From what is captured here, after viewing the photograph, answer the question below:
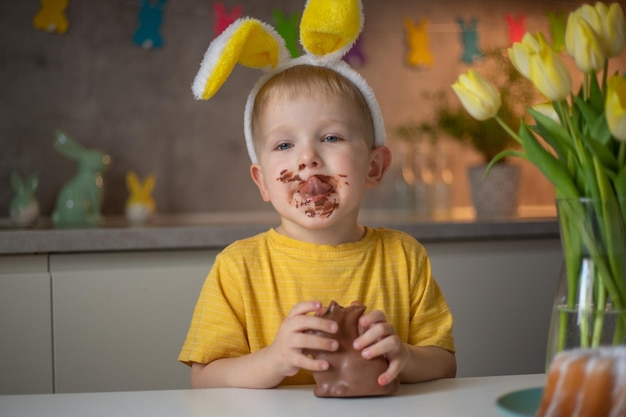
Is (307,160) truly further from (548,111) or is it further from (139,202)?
(139,202)

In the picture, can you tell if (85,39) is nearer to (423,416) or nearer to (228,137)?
(228,137)

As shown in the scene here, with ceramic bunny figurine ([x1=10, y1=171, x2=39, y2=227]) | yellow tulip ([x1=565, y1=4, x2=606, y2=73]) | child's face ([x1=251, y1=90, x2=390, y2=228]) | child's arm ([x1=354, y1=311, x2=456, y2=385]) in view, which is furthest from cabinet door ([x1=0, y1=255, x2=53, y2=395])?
yellow tulip ([x1=565, y1=4, x2=606, y2=73])

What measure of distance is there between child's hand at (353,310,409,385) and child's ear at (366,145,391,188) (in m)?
0.41

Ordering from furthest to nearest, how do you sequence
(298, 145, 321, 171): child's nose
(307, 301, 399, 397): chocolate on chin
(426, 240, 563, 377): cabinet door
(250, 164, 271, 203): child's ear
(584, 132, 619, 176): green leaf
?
1. (426, 240, 563, 377): cabinet door
2. (250, 164, 271, 203): child's ear
3. (298, 145, 321, 171): child's nose
4. (307, 301, 399, 397): chocolate on chin
5. (584, 132, 619, 176): green leaf

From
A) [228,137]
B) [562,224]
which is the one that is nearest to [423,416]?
[562,224]

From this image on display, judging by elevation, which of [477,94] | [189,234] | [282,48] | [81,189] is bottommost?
[189,234]

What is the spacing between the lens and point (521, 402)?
2.38 ft

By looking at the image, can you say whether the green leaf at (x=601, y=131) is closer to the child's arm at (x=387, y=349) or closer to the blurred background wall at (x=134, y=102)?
the child's arm at (x=387, y=349)

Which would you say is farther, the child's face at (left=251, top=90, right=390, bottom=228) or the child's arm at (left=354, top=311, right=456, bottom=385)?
the child's face at (left=251, top=90, right=390, bottom=228)

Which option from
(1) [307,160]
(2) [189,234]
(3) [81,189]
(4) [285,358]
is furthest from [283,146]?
(3) [81,189]

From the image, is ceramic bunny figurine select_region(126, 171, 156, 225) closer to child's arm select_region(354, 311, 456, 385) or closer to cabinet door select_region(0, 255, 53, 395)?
cabinet door select_region(0, 255, 53, 395)

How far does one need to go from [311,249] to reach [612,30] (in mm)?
608

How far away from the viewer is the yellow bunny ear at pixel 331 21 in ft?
3.61

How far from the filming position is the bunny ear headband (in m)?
1.02
